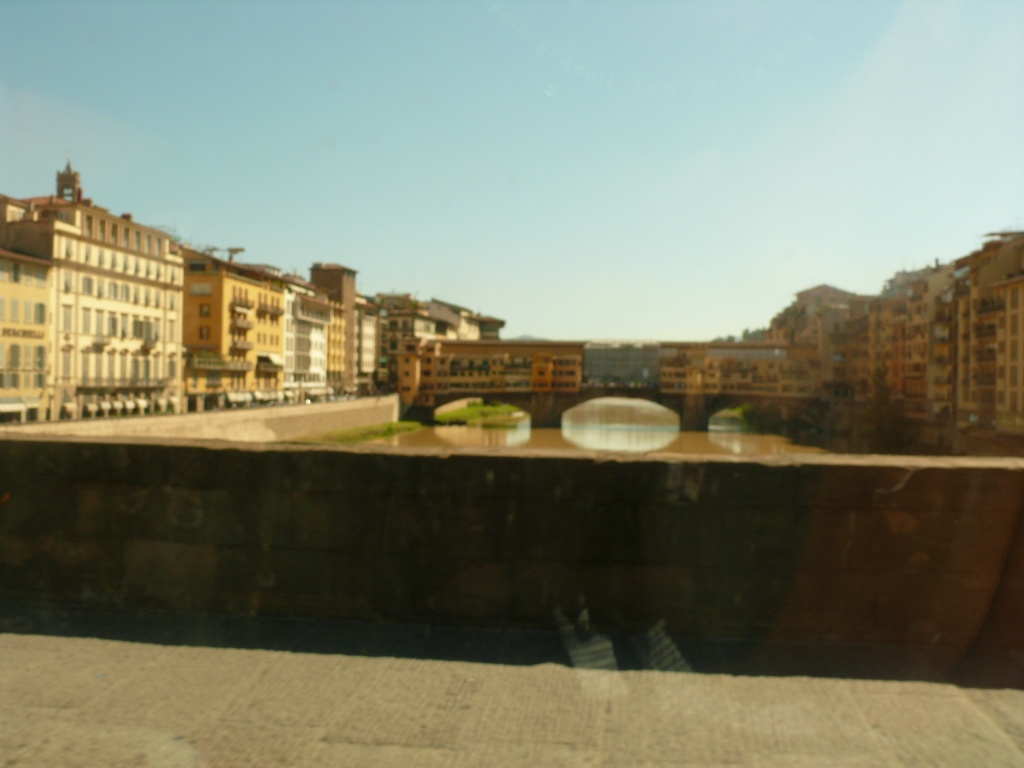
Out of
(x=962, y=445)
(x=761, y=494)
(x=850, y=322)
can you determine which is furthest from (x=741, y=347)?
(x=761, y=494)

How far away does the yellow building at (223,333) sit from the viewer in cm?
5244

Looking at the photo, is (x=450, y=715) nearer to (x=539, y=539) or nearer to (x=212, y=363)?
(x=539, y=539)

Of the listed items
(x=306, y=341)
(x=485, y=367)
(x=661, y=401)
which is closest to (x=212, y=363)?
(x=306, y=341)

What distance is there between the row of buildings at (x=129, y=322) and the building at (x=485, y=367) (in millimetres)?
7579

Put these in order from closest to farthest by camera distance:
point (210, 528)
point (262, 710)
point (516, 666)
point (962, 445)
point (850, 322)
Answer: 1. point (262, 710)
2. point (516, 666)
3. point (210, 528)
4. point (962, 445)
5. point (850, 322)

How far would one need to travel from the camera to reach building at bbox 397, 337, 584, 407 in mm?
70588

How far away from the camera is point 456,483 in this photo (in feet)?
12.3

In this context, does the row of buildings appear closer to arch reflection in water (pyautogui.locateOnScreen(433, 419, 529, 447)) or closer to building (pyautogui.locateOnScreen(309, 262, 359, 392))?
building (pyautogui.locateOnScreen(309, 262, 359, 392))

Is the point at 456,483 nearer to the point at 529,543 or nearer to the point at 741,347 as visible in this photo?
the point at 529,543

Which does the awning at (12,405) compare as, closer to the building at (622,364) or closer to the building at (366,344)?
the building at (366,344)

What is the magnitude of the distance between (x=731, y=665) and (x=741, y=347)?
70227 mm

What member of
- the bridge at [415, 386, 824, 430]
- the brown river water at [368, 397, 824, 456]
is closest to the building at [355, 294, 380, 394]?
the brown river water at [368, 397, 824, 456]

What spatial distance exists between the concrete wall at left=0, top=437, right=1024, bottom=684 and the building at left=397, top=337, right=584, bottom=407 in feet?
217

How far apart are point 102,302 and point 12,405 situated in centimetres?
878
